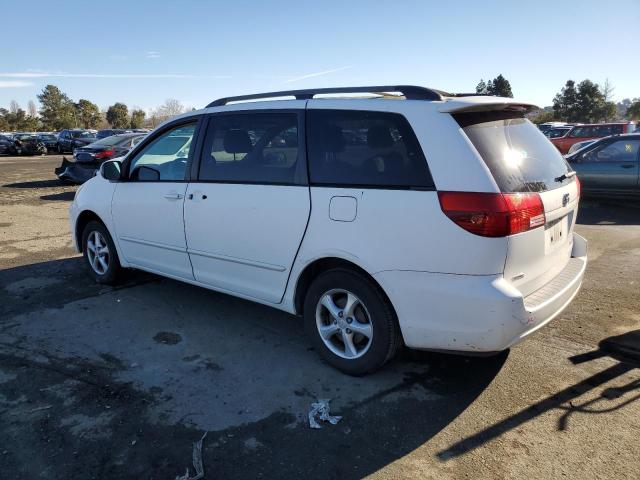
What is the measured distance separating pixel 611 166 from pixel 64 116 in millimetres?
71759

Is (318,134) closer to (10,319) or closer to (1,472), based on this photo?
(1,472)

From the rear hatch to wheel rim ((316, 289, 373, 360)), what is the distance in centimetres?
101

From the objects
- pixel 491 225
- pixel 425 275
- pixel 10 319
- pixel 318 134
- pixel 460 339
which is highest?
pixel 318 134

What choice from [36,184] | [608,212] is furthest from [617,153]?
[36,184]

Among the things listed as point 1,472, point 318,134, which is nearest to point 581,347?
point 318,134

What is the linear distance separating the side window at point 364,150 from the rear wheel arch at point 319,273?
54 cm

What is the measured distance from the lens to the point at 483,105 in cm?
307

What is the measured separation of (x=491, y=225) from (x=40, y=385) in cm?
310

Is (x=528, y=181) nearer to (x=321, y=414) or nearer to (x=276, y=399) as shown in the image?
(x=321, y=414)

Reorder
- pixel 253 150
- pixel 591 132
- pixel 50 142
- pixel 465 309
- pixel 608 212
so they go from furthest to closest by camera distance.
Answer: pixel 50 142
pixel 591 132
pixel 608 212
pixel 253 150
pixel 465 309

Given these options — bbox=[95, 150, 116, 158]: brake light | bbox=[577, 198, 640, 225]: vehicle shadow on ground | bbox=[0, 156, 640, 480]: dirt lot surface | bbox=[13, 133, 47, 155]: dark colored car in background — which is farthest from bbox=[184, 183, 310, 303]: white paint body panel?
bbox=[13, 133, 47, 155]: dark colored car in background

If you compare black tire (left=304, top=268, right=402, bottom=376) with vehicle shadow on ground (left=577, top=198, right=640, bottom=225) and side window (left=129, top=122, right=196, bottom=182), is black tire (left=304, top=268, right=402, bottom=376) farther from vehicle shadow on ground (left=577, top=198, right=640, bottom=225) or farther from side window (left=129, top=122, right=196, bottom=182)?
vehicle shadow on ground (left=577, top=198, right=640, bottom=225)

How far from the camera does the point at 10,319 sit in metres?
4.56

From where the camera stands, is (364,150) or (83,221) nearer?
(364,150)
